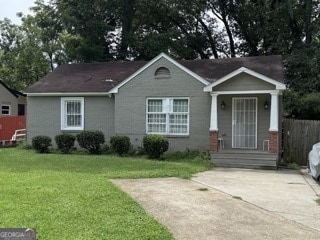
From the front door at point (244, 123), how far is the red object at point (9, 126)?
14861 mm

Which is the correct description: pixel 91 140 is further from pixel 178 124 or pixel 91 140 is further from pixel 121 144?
pixel 178 124

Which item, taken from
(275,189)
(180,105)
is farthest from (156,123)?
(275,189)

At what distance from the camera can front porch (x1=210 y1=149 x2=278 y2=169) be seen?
48.4ft

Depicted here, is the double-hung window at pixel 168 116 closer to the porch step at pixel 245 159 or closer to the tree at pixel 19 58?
the porch step at pixel 245 159

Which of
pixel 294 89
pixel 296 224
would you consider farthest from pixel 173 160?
pixel 294 89

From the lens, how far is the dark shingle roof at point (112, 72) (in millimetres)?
18367

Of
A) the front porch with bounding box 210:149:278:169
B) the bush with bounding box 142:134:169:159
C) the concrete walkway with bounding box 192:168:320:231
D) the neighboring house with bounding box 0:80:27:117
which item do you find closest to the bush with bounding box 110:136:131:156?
the bush with bounding box 142:134:169:159

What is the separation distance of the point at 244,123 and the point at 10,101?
20484mm

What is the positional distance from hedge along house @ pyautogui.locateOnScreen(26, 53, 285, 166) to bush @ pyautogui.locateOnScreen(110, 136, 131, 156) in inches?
48.7

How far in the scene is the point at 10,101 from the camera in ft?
100

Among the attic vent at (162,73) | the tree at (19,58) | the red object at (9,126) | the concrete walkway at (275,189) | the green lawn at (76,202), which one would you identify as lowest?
the concrete walkway at (275,189)

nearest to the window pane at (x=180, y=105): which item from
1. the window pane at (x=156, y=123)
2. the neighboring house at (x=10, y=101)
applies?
the window pane at (x=156, y=123)

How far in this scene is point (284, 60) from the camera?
24984 mm

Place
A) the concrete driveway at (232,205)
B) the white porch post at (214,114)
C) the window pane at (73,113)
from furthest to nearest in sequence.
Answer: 1. the window pane at (73,113)
2. the white porch post at (214,114)
3. the concrete driveway at (232,205)
